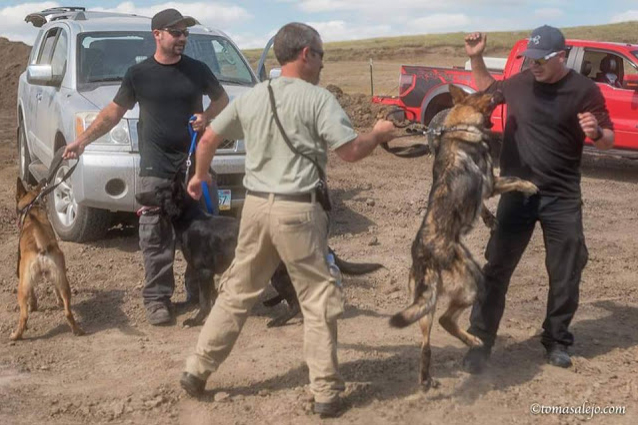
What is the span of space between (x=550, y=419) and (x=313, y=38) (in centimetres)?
230

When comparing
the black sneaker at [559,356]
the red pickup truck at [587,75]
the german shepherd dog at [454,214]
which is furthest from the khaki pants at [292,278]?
the red pickup truck at [587,75]

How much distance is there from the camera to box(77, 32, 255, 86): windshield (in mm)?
8641

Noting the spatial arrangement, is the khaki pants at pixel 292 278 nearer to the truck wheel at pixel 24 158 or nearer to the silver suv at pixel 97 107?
the silver suv at pixel 97 107

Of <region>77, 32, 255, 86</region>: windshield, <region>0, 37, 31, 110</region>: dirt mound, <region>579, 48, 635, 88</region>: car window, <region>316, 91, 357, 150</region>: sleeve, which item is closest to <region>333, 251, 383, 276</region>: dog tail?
<region>316, 91, 357, 150</region>: sleeve

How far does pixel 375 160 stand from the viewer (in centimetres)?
1394

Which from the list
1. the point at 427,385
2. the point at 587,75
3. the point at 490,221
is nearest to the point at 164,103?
the point at 490,221

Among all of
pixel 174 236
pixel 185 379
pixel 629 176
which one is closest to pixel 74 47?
pixel 174 236

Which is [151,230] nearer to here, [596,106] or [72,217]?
[72,217]

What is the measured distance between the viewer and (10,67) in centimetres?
2686

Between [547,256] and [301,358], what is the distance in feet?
5.24

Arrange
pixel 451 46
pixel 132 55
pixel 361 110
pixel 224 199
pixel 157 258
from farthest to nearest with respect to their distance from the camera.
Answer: pixel 451 46 → pixel 361 110 → pixel 132 55 → pixel 224 199 → pixel 157 258

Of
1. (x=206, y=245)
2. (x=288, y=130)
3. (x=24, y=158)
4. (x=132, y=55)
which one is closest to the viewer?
(x=288, y=130)

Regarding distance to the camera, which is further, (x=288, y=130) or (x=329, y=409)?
(x=329, y=409)

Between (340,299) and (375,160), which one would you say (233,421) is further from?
(375,160)
